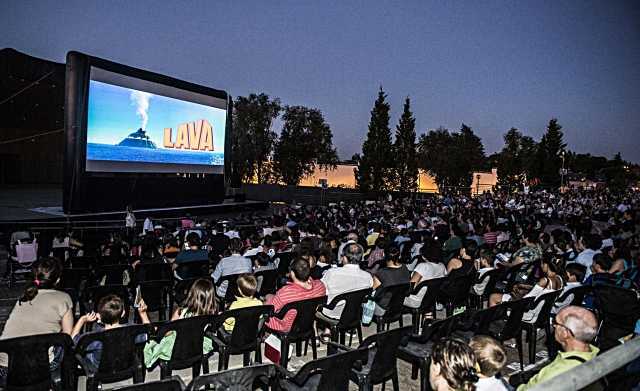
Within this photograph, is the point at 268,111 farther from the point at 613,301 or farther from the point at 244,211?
the point at 613,301

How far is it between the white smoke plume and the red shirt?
14585mm

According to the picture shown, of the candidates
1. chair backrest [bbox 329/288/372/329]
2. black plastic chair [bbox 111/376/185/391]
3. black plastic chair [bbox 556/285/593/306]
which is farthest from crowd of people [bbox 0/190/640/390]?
black plastic chair [bbox 111/376/185/391]

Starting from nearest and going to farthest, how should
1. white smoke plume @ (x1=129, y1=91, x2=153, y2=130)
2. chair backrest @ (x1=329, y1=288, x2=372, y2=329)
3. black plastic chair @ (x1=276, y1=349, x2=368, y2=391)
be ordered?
black plastic chair @ (x1=276, y1=349, x2=368, y2=391) < chair backrest @ (x1=329, y1=288, x2=372, y2=329) < white smoke plume @ (x1=129, y1=91, x2=153, y2=130)

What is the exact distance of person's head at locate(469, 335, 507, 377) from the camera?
2.14 meters

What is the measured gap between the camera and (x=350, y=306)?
425 cm

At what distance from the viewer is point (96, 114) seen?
15.1m

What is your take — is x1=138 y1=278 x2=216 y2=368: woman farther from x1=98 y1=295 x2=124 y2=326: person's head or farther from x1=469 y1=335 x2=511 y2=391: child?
x1=469 y1=335 x2=511 y2=391: child

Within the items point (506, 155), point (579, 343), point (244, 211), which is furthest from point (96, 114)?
point (506, 155)

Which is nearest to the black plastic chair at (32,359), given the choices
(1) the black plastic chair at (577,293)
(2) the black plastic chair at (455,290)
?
(2) the black plastic chair at (455,290)

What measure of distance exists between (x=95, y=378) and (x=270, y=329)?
152 cm

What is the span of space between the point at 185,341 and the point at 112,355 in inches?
19.5

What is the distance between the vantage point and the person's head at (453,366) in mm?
2018

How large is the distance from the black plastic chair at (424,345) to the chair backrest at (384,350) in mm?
322

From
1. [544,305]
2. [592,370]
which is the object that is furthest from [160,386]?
[544,305]
